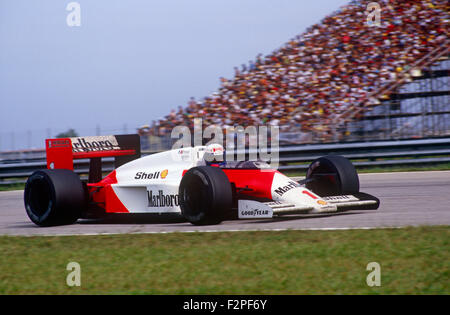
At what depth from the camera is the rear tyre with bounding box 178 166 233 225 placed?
6.70 m

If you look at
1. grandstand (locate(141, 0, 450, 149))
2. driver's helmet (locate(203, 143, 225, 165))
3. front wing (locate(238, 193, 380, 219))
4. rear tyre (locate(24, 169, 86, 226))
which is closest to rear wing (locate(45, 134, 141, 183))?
rear tyre (locate(24, 169, 86, 226))

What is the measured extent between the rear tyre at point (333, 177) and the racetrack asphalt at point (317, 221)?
0.33 metres

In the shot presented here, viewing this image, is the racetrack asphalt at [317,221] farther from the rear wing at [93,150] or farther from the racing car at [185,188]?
the rear wing at [93,150]

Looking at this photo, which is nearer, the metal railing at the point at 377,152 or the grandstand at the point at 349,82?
the metal railing at the point at 377,152

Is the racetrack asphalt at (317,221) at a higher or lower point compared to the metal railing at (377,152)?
lower

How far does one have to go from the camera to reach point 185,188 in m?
7.02

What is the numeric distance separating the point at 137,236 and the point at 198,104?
12.0 metres

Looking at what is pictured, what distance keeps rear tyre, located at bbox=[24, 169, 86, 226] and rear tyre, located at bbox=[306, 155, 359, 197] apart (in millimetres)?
3050

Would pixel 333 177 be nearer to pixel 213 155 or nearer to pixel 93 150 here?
pixel 213 155

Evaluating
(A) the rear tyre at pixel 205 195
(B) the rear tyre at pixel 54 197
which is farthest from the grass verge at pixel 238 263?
(B) the rear tyre at pixel 54 197

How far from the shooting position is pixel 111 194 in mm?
8031

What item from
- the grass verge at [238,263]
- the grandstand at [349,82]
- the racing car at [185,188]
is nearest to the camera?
the grass verge at [238,263]

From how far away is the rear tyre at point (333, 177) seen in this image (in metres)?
7.73
